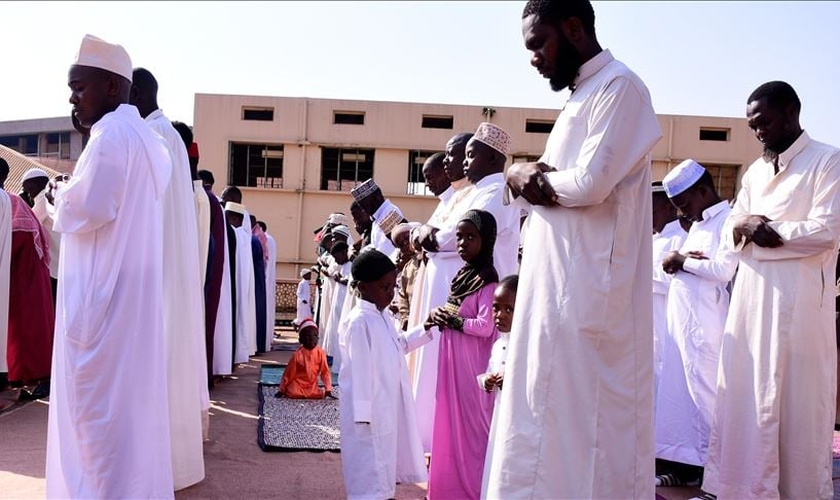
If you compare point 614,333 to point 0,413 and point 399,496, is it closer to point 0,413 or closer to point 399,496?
point 399,496

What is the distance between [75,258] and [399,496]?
91.2 inches

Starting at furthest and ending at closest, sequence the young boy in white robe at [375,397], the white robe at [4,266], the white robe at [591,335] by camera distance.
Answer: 1. the white robe at [4,266]
2. the young boy in white robe at [375,397]
3. the white robe at [591,335]

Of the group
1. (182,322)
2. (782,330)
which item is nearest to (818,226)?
(782,330)

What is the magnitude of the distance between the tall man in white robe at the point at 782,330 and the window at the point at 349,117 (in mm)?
23735

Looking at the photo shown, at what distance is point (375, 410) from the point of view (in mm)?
4223

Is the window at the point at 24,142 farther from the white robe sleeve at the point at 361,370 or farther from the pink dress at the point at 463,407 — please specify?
the pink dress at the point at 463,407

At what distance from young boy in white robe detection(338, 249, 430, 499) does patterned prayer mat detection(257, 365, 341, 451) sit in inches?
56.1

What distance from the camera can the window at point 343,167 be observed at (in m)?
27.7

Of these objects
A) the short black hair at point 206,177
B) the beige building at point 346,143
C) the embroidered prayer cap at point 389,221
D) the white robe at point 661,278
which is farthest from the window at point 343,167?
the white robe at point 661,278

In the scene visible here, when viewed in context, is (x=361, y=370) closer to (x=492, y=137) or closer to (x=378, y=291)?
(x=378, y=291)

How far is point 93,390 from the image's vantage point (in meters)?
3.61

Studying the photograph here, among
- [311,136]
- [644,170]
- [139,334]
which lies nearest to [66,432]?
[139,334]

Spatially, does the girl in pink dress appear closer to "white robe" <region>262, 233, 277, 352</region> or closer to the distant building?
"white robe" <region>262, 233, 277, 352</region>

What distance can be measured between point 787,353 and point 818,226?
71cm
